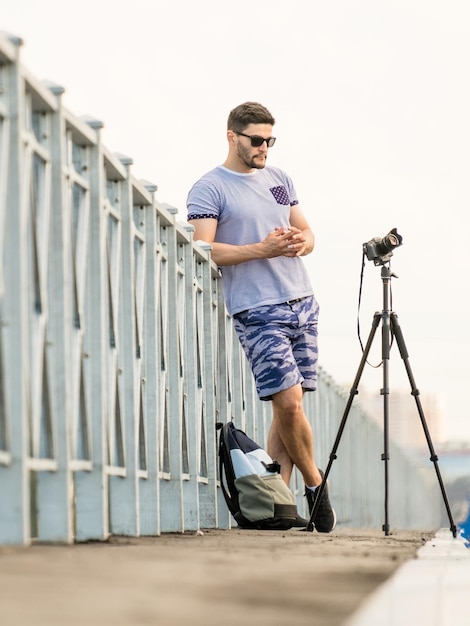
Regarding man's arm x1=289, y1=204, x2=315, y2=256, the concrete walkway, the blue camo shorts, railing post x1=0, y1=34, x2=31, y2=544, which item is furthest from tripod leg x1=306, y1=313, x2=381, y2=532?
railing post x1=0, y1=34, x2=31, y2=544

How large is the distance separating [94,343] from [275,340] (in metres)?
2.40

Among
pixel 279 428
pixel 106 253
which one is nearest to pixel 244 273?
pixel 279 428

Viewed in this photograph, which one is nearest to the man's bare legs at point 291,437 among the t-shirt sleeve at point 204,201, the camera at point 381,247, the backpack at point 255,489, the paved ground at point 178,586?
the backpack at point 255,489

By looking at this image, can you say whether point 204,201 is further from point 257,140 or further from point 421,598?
point 421,598

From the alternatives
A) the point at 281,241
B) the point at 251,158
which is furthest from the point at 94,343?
the point at 251,158

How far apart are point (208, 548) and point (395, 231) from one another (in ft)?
11.1

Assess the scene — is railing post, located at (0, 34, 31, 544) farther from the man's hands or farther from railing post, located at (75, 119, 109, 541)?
the man's hands

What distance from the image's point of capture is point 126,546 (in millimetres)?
4160

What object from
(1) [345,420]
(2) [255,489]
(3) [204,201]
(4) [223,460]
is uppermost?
(3) [204,201]

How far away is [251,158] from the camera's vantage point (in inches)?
287

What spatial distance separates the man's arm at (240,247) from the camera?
6914 mm

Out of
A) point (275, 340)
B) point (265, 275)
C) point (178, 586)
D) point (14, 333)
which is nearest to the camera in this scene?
Answer: point (178, 586)

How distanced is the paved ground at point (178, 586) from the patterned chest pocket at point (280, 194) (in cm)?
347

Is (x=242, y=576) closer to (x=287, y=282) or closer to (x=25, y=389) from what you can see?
(x=25, y=389)
